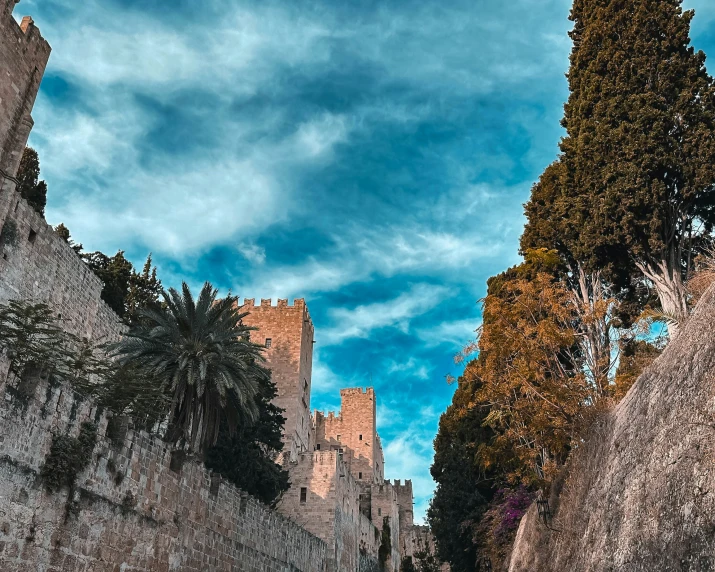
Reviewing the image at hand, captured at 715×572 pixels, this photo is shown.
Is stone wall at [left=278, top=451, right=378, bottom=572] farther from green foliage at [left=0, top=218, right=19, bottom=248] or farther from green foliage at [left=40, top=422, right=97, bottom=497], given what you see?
green foliage at [left=40, top=422, right=97, bottom=497]

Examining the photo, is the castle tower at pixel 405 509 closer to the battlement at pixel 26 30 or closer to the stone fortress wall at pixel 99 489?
the stone fortress wall at pixel 99 489

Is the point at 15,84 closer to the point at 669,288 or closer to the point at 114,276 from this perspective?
the point at 114,276

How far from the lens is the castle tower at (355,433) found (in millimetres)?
52594

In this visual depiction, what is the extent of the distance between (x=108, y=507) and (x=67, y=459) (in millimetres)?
1499

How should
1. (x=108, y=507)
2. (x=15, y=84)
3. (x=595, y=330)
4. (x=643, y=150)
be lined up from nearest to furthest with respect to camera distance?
(x=108, y=507) < (x=643, y=150) < (x=595, y=330) < (x=15, y=84)

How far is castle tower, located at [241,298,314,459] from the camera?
38.7m

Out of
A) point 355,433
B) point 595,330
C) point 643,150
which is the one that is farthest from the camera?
point 355,433

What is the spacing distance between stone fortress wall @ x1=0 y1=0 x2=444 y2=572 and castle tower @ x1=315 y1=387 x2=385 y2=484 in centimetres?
1855

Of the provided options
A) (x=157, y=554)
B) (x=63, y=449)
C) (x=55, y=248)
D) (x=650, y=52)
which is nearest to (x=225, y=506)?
(x=157, y=554)

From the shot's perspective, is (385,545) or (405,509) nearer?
(385,545)

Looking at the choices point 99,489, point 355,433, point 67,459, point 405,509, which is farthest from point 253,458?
point 405,509

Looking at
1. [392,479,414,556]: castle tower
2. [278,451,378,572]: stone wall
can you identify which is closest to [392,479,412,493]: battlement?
[392,479,414,556]: castle tower

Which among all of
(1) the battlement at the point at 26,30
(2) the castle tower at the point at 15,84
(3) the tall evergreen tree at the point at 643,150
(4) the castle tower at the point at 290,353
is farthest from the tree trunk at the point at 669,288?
(4) the castle tower at the point at 290,353

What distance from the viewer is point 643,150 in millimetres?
12594
